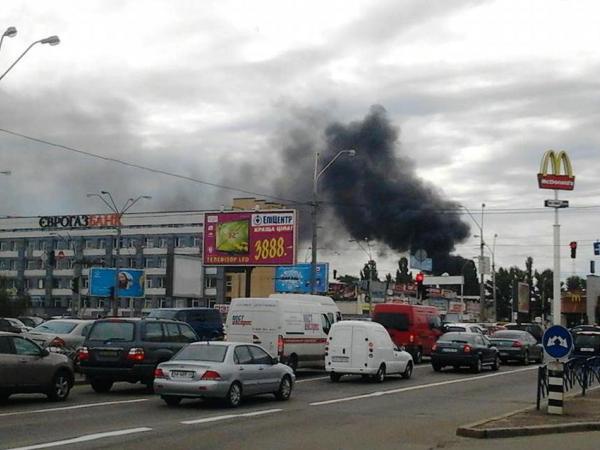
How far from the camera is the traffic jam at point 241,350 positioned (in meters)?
17.7

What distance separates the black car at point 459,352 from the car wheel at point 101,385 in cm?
1405

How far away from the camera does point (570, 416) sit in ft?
54.2

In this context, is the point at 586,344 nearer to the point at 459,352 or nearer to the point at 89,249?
the point at 459,352

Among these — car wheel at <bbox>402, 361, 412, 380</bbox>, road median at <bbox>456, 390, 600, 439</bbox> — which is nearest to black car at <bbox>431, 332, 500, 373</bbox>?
car wheel at <bbox>402, 361, 412, 380</bbox>

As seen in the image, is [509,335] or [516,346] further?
[509,335]

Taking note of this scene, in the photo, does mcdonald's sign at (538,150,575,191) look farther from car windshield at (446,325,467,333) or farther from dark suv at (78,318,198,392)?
car windshield at (446,325,467,333)

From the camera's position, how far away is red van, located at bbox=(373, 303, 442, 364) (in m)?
36.4

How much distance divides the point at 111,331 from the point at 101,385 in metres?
1.38

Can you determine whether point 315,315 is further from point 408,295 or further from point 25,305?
point 408,295

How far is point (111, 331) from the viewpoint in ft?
68.9

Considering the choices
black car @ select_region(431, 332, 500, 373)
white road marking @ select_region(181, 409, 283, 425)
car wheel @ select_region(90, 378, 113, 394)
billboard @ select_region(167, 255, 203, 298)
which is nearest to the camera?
white road marking @ select_region(181, 409, 283, 425)

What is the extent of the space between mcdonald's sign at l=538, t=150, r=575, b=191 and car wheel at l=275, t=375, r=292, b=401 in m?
8.05

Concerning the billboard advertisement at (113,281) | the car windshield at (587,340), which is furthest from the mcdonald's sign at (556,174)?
the billboard advertisement at (113,281)

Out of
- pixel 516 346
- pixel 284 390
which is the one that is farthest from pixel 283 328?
pixel 516 346
